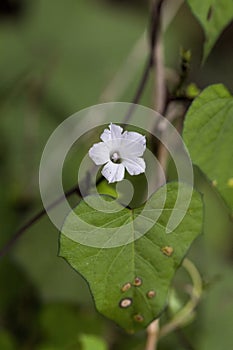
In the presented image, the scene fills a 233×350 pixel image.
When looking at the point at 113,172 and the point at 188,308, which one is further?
the point at 188,308

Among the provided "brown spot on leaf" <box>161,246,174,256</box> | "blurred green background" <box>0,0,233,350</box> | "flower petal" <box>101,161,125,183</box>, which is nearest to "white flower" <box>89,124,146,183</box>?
"flower petal" <box>101,161,125,183</box>

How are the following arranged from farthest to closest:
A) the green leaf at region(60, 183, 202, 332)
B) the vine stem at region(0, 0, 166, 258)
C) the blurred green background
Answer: the blurred green background, the vine stem at region(0, 0, 166, 258), the green leaf at region(60, 183, 202, 332)

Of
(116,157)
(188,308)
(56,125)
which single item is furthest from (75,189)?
(56,125)

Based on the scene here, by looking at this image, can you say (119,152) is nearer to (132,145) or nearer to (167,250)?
(132,145)

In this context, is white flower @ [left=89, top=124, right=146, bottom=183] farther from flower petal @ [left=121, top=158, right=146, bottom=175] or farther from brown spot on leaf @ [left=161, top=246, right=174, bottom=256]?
brown spot on leaf @ [left=161, top=246, right=174, bottom=256]

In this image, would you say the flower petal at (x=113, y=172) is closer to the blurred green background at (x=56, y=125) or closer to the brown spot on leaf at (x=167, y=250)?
the brown spot on leaf at (x=167, y=250)

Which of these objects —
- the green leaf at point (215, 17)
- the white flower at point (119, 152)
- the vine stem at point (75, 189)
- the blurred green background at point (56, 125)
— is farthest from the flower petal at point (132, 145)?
the blurred green background at point (56, 125)

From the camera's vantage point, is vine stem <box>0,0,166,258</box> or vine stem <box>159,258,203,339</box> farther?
vine stem <box>159,258,203,339</box>
